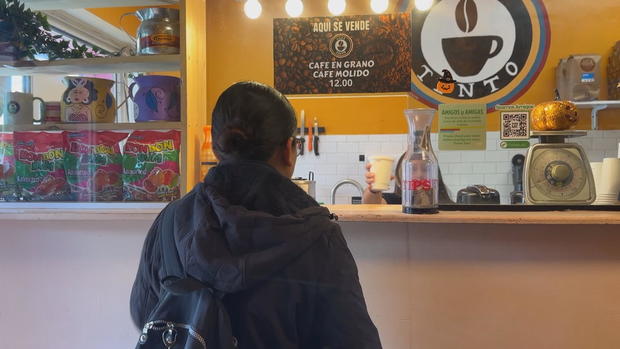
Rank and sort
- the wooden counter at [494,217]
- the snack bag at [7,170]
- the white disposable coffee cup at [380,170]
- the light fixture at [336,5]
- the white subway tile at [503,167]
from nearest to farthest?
the wooden counter at [494,217] < the snack bag at [7,170] < the white subway tile at [503,167] < the white disposable coffee cup at [380,170] < the light fixture at [336,5]

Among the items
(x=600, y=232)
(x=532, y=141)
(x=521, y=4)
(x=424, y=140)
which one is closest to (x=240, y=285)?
(x=424, y=140)

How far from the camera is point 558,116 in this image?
5.99 feet

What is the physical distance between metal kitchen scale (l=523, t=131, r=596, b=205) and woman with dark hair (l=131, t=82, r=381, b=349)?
115 cm

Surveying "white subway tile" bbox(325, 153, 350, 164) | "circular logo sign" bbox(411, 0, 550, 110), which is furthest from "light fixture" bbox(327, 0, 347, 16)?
"white subway tile" bbox(325, 153, 350, 164)

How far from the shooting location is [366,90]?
4.07 meters

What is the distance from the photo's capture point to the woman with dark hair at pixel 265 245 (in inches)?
34.7

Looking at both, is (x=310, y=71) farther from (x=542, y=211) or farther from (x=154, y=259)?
(x=154, y=259)

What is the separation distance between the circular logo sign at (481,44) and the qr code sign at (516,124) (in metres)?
1.79

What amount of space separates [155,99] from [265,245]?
1147mm

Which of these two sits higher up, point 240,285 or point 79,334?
point 240,285

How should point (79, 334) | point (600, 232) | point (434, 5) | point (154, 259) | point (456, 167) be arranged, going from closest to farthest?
point (154, 259)
point (600, 232)
point (79, 334)
point (456, 167)
point (434, 5)

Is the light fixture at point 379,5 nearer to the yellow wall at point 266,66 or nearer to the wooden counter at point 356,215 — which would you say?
the yellow wall at point 266,66

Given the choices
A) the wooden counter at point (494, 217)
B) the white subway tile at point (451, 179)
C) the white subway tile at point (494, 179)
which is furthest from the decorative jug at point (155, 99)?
the white subway tile at point (494, 179)

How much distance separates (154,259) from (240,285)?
24 cm
